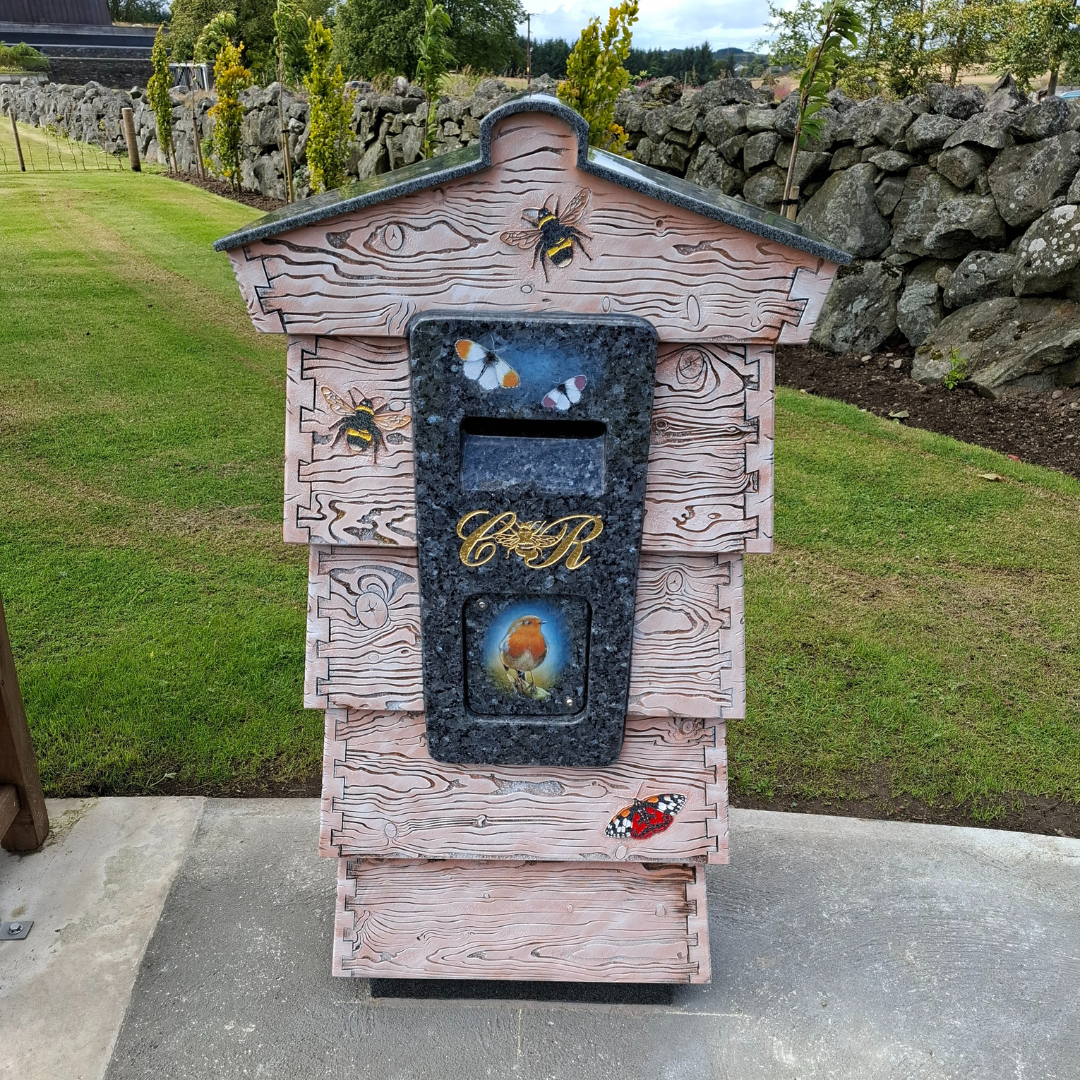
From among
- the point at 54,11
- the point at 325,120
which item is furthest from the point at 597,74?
the point at 54,11

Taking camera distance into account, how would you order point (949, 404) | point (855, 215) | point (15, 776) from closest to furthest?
point (15, 776) < point (949, 404) < point (855, 215)

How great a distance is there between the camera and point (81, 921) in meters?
2.56

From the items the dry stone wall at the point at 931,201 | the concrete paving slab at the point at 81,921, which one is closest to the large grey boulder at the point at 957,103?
the dry stone wall at the point at 931,201

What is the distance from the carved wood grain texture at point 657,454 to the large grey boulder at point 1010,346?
18.7ft

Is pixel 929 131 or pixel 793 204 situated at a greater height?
pixel 929 131

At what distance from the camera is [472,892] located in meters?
2.33

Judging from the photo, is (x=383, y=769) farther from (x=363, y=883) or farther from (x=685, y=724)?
(x=685, y=724)

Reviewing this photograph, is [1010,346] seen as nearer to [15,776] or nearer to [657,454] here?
[657,454]

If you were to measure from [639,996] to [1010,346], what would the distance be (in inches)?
234

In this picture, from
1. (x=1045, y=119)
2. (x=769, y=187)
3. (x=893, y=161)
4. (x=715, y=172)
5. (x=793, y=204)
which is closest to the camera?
(x=1045, y=119)

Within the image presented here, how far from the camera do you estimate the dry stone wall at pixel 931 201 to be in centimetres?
671

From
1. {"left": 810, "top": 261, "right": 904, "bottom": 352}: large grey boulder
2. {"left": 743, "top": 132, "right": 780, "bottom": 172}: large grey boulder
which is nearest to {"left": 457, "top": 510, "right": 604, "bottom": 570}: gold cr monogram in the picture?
{"left": 810, "top": 261, "right": 904, "bottom": 352}: large grey boulder

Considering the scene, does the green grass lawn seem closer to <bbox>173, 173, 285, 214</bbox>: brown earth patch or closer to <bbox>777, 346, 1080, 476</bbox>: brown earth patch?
<bbox>777, 346, 1080, 476</bbox>: brown earth patch

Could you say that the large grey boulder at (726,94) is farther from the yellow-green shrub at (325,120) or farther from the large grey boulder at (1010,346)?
the yellow-green shrub at (325,120)
